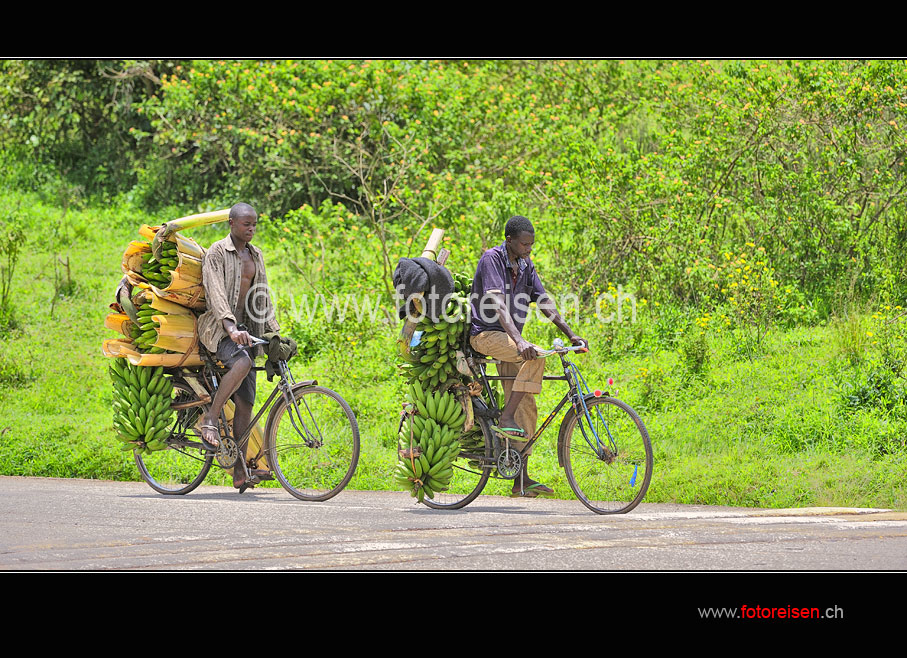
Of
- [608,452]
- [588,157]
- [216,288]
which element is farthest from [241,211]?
[588,157]

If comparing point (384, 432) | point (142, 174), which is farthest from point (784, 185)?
point (142, 174)

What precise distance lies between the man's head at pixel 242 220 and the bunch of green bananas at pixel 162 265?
1.96 feet

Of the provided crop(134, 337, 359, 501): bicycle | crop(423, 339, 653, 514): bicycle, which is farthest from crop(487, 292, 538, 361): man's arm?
crop(134, 337, 359, 501): bicycle

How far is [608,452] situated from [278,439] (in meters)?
2.64

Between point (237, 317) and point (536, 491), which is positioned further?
point (237, 317)

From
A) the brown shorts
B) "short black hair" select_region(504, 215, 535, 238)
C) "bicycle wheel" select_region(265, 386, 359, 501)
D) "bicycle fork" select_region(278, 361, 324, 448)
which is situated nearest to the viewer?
"short black hair" select_region(504, 215, 535, 238)

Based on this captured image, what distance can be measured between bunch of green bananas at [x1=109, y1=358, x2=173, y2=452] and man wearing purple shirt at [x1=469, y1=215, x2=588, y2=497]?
8.86ft

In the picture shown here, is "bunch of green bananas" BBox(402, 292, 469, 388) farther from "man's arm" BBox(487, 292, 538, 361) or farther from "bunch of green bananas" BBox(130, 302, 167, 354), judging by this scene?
"bunch of green bananas" BBox(130, 302, 167, 354)

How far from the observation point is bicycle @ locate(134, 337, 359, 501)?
28.3 ft

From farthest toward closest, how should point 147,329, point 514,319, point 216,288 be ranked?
point 147,329, point 216,288, point 514,319

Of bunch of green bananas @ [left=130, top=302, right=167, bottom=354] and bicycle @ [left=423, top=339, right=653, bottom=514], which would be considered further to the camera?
bunch of green bananas @ [left=130, top=302, right=167, bottom=354]

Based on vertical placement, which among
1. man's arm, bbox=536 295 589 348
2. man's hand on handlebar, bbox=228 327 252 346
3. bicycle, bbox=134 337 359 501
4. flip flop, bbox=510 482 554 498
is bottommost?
flip flop, bbox=510 482 554 498

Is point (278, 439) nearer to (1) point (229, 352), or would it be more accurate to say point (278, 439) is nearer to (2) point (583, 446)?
(1) point (229, 352)

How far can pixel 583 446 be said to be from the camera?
802cm
